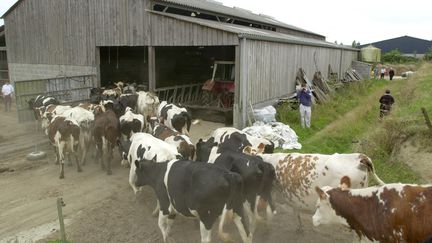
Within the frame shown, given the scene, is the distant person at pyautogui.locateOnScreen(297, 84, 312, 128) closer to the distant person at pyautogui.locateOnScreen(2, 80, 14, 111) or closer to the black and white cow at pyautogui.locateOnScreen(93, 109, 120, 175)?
the black and white cow at pyautogui.locateOnScreen(93, 109, 120, 175)

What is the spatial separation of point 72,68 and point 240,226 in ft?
54.5

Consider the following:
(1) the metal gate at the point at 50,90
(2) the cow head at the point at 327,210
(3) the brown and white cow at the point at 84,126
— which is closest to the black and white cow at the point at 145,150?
(3) the brown and white cow at the point at 84,126

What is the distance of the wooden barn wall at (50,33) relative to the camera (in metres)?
18.8

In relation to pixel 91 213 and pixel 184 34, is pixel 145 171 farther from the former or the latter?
pixel 184 34

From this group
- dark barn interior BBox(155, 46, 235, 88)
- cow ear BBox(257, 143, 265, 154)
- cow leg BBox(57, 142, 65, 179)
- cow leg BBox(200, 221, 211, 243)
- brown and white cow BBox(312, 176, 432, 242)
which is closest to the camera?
brown and white cow BBox(312, 176, 432, 242)

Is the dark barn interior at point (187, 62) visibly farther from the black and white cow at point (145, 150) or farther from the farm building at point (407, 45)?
the farm building at point (407, 45)

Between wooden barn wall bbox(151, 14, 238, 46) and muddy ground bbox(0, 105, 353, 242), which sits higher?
wooden barn wall bbox(151, 14, 238, 46)

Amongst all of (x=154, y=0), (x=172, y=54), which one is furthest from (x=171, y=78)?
(x=154, y=0)

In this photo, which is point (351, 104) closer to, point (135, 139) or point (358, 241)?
point (135, 139)

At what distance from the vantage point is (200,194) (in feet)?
17.3

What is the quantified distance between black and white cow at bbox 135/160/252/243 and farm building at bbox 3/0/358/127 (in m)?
8.13

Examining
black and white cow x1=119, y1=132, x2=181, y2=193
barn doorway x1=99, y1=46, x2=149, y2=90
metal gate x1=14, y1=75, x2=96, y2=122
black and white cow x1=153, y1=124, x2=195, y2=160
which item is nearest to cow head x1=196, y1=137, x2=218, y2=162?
black and white cow x1=153, y1=124, x2=195, y2=160

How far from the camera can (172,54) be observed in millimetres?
24188

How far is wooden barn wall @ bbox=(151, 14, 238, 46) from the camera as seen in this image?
13.8m
